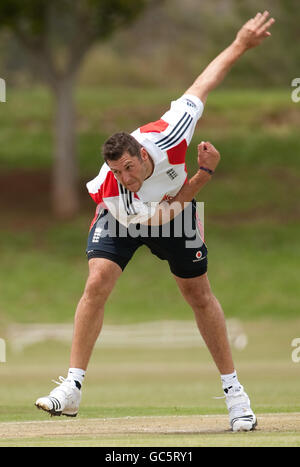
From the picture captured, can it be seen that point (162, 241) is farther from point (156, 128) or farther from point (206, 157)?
point (156, 128)

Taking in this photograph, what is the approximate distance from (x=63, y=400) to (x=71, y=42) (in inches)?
976

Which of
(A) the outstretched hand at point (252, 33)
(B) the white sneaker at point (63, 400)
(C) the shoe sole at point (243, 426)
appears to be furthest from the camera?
(A) the outstretched hand at point (252, 33)

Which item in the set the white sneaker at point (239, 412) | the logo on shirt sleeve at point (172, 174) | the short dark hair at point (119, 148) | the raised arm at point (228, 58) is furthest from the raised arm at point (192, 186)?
the white sneaker at point (239, 412)

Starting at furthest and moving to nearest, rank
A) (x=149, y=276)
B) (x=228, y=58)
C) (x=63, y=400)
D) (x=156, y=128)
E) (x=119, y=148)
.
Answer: (x=149, y=276) < (x=228, y=58) < (x=156, y=128) < (x=63, y=400) < (x=119, y=148)

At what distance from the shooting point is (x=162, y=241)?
8555 mm

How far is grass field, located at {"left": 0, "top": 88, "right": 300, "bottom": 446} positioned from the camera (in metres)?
9.15

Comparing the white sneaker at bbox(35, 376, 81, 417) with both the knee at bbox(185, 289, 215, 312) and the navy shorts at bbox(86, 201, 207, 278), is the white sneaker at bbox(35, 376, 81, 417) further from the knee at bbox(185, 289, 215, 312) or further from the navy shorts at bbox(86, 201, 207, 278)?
the knee at bbox(185, 289, 215, 312)

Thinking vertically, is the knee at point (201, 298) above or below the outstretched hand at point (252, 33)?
below

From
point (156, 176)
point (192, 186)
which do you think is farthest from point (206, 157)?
point (156, 176)

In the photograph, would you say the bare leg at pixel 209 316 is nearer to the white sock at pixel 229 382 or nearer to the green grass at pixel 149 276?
the white sock at pixel 229 382

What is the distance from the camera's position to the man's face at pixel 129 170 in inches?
317

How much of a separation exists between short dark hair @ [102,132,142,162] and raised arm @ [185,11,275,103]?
0.94 m

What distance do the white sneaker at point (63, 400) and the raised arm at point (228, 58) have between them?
2.49 metres

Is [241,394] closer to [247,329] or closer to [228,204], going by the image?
[247,329]
